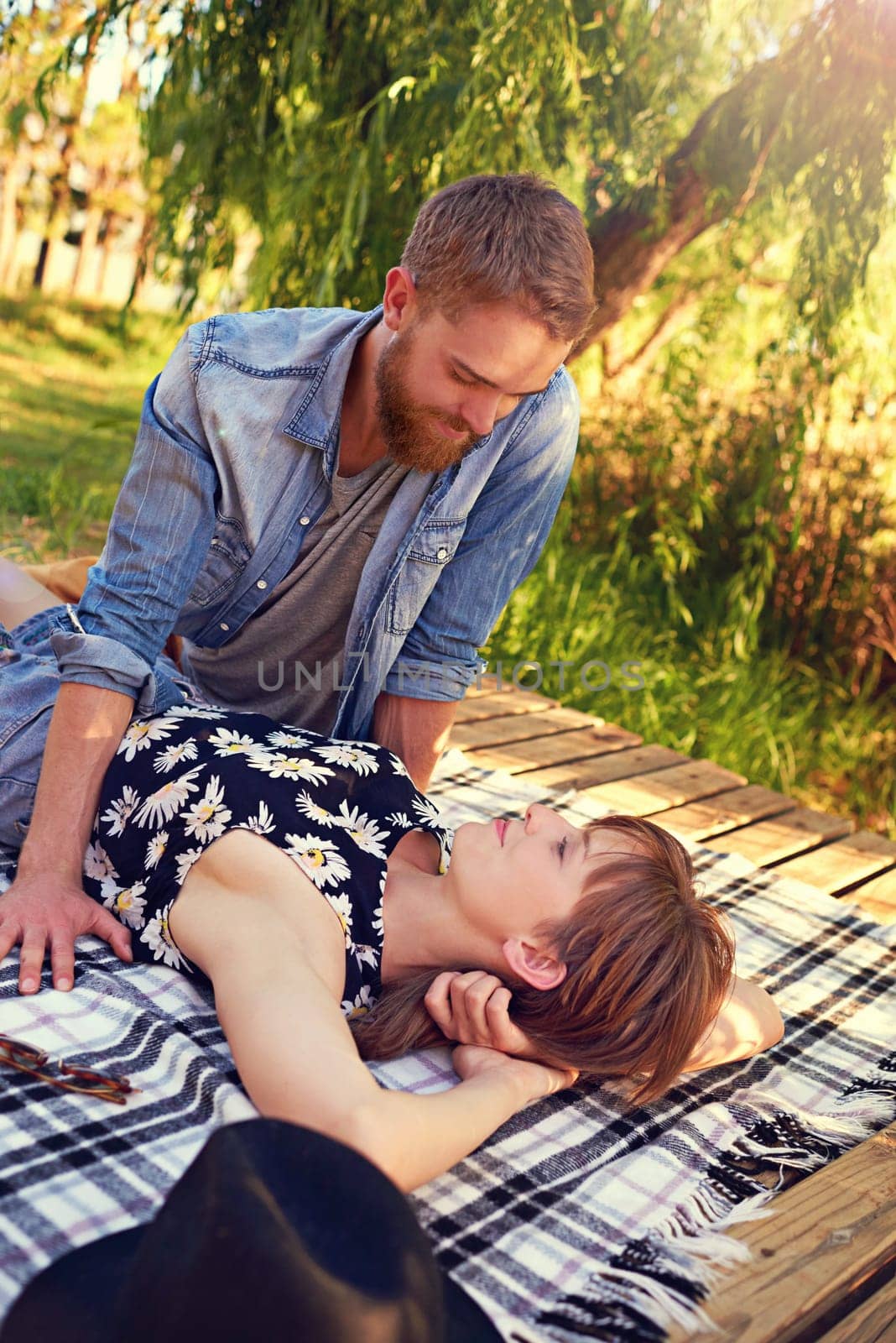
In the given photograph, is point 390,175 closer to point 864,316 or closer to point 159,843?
point 864,316

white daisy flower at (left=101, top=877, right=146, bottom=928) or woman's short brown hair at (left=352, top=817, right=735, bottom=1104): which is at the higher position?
woman's short brown hair at (left=352, top=817, right=735, bottom=1104)

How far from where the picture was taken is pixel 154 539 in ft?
6.66

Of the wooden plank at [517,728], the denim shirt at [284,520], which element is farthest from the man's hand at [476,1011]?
the wooden plank at [517,728]

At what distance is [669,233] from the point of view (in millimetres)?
4457

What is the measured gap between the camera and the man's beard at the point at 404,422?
209 cm

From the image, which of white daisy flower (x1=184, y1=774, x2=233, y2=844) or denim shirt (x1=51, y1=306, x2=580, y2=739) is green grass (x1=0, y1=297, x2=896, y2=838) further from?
white daisy flower (x1=184, y1=774, x2=233, y2=844)

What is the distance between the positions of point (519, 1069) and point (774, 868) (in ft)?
4.84

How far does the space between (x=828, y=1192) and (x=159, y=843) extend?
1093 mm

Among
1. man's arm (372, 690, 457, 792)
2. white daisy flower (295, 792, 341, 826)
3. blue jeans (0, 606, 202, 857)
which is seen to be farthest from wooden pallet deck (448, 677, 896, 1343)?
blue jeans (0, 606, 202, 857)

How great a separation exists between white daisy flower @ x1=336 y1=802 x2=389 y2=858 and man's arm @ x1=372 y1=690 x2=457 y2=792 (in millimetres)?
625

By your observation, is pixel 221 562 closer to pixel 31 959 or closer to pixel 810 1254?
pixel 31 959

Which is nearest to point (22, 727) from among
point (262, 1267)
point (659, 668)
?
point (262, 1267)

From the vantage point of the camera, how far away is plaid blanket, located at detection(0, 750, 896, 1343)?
1343 millimetres

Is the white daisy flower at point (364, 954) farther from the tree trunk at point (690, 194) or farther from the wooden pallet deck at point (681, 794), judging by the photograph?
the tree trunk at point (690, 194)
